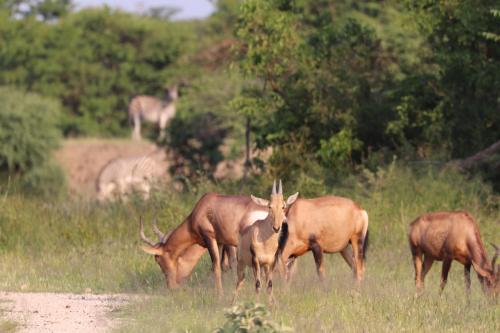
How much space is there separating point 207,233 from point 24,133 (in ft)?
64.9

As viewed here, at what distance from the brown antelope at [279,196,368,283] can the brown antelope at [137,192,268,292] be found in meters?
0.46

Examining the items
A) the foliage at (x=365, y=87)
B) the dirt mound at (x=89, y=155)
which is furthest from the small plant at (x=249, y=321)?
the dirt mound at (x=89, y=155)

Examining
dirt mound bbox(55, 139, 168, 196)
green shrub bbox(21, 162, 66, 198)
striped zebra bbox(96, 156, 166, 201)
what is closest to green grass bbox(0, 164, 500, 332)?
striped zebra bbox(96, 156, 166, 201)

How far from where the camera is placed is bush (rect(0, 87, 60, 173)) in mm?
30797

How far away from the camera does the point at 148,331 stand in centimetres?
938

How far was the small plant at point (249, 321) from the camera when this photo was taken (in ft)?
27.0

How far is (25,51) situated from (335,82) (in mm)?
22078

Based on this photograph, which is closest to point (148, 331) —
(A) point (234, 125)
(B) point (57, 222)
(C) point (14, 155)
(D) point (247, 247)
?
(D) point (247, 247)

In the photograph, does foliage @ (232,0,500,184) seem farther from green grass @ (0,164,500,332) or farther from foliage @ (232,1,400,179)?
green grass @ (0,164,500,332)

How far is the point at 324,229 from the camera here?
39.5ft

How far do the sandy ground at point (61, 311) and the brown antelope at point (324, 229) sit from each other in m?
1.85

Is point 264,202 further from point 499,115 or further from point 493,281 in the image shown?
point 499,115

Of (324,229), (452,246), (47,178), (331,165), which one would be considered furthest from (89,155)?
(452,246)

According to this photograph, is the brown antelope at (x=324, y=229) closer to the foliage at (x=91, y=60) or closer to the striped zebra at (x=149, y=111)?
the striped zebra at (x=149, y=111)
